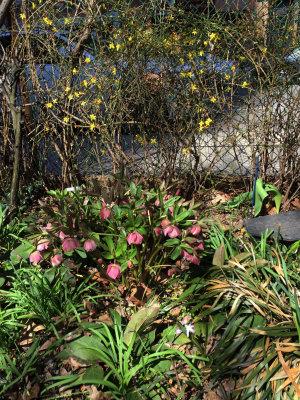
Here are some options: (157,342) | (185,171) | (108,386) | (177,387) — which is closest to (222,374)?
(177,387)

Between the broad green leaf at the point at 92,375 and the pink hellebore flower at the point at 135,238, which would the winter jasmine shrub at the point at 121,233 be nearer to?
the pink hellebore flower at the point at 135,238

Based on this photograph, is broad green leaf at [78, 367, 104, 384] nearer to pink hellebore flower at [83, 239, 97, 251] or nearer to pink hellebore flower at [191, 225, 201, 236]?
pink hellebore flower at [83, 239, 97, 251]

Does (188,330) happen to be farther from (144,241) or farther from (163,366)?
(144,241)

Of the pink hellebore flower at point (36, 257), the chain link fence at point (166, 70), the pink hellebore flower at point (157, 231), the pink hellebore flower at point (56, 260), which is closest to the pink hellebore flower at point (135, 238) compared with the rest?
the pink hellebore flower at point (157, 231)

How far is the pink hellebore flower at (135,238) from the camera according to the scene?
2.12 m

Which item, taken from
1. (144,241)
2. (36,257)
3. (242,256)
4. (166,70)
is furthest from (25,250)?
(166,70)

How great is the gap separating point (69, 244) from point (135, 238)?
1.19 feet

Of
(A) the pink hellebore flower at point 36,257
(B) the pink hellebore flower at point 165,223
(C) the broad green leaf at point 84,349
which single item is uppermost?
(B) the pink hellebore flower at point 165,223

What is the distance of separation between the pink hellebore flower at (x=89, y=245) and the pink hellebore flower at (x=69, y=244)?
0.17 feet

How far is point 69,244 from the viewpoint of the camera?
2.16m

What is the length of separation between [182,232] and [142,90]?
4.46ft

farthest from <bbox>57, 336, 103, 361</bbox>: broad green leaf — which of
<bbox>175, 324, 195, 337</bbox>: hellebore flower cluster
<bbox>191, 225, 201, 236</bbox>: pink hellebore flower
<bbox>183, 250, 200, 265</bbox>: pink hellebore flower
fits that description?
<bbox>191, 225, 201, 236</bbox>: pink hellebore flower

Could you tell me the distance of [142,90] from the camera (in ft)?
10.2

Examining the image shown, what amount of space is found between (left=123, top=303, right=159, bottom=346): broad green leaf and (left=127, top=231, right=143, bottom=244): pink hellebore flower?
0.35 meters
